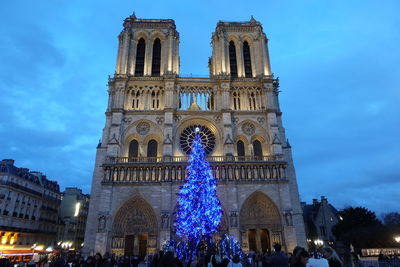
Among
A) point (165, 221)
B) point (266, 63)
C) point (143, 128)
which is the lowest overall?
point (165, 221)

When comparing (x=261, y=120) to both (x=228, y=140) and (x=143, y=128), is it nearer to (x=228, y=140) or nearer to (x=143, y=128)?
(x=228, y=140)

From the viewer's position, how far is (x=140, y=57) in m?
30.6

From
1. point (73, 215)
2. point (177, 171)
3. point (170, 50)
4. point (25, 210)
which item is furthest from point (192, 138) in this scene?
point (73, 215)

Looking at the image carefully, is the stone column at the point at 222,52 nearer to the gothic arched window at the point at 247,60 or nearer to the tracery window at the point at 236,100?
the tracery window at the point at 236,100

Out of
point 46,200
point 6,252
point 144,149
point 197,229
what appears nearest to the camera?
point 197,229

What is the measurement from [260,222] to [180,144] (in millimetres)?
9911

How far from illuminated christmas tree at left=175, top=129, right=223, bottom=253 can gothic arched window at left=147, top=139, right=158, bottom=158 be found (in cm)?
994

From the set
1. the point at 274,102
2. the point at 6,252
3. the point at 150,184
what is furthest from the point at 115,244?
the point at 274,102

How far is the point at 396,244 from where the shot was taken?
74.0ft

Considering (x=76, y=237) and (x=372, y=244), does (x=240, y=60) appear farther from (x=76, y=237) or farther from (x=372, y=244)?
(x=76, y=237)

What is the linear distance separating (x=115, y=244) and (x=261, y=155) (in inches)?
588

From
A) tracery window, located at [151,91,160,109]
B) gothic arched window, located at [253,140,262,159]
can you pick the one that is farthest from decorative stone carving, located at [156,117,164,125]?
gothic arched window, located at [253,140,262,159]

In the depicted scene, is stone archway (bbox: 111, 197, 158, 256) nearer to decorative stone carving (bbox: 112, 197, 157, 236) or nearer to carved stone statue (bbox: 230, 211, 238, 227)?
decorative stone carving (bbox: 112, 197, 157, 236)

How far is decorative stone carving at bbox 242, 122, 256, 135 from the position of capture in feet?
88.5
